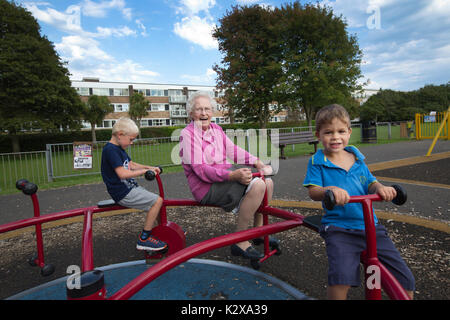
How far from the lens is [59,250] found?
10.1ft

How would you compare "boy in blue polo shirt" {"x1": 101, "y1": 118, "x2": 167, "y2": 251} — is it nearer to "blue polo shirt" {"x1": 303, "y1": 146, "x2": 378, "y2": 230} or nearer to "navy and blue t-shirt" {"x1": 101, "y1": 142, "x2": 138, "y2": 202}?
"navy and blue t-shirt" {"x1": 101, "y1": 142, "x2": 138, "y2": 202}

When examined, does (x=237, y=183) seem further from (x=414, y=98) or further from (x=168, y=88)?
(x=414, y=98)

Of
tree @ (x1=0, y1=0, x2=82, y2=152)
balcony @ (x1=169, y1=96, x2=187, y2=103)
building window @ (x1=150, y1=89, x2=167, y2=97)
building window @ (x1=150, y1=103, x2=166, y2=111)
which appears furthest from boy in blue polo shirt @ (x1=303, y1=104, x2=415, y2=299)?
balcony @ (x1=169, y1=96, x2=187, y2=103)

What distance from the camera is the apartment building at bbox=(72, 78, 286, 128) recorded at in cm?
5338

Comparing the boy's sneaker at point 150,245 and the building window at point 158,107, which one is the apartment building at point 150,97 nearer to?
the building window at point 158,107

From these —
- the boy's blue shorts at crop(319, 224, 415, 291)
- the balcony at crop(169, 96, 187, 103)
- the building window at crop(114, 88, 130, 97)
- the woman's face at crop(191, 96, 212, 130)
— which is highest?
the building window at crop(114, 88, 130, 97)

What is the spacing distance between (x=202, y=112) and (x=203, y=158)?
0.41 metres

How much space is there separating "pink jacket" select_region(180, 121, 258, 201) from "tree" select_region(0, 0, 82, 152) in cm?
2279

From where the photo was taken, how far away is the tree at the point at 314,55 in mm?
18250

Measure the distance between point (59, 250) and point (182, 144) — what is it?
1.97 metres

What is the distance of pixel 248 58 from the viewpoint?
64.7 ft

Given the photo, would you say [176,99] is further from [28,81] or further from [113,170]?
[113,170]

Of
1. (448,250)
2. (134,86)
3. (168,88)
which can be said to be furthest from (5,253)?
(168,88)

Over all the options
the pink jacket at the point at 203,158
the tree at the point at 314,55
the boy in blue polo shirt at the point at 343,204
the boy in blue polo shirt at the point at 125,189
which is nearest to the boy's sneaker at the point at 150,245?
the boy in blue polo shirt at the point at 125,189
